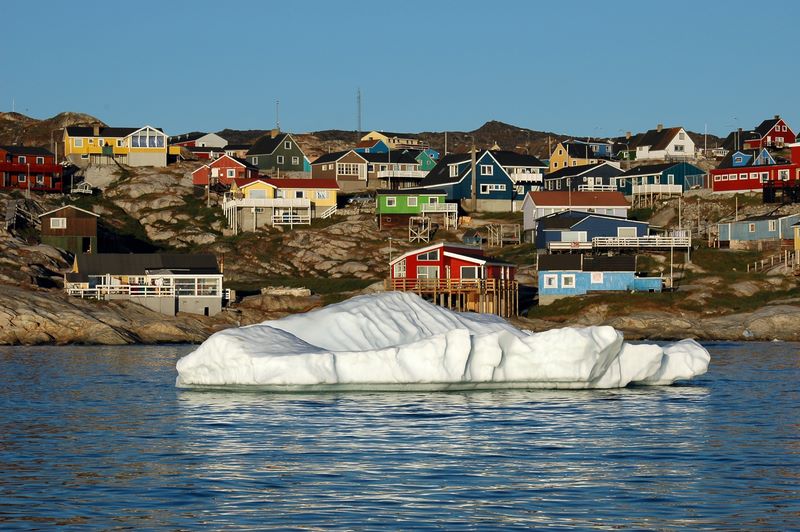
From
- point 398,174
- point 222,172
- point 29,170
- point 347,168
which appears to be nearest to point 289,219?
point 222,172

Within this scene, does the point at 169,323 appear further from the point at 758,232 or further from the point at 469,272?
the point at 758,232

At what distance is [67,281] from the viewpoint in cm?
8162

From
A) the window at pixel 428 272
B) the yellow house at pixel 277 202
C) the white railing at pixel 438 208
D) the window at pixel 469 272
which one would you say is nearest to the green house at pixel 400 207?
the white railing at pixel 438 208

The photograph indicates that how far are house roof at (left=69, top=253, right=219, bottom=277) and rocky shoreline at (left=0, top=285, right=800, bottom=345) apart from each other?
12.5 feet

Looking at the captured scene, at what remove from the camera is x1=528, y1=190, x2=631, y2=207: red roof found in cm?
10712

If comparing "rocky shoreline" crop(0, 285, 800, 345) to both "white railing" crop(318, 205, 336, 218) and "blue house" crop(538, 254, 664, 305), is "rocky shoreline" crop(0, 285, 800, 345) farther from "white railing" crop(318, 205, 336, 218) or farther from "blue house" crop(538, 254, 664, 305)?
"white railing" crop(318, 205, 336, 218)

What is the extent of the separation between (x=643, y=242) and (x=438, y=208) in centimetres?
2288

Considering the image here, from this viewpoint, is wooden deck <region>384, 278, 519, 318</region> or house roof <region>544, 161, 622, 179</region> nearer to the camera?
wooden deck <region>384, 278, 519, 318</region>

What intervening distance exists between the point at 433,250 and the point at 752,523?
63109mm

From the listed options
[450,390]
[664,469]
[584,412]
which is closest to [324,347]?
[450,390]

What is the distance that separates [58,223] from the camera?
9681 cm

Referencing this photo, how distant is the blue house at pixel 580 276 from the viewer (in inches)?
3415

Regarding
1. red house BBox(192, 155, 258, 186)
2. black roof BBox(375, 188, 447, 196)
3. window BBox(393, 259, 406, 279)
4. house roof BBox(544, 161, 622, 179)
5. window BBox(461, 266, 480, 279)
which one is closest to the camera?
window BBox(461, 266, 480, 279)

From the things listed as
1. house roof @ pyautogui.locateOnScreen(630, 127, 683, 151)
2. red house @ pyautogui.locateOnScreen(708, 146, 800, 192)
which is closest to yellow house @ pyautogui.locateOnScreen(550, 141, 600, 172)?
house roof @ pyautogui.locateOnScreen(630, 127, 683, 151)
